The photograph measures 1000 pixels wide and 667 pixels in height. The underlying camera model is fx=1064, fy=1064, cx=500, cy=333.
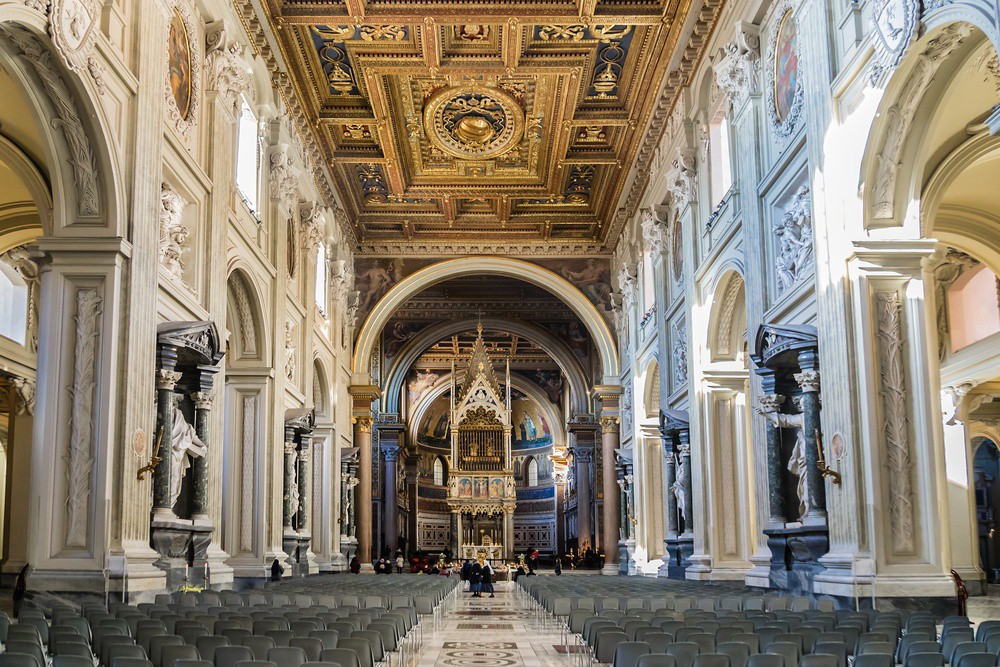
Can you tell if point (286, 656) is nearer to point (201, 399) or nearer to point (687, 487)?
point (201, 399)

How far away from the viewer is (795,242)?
15312mm

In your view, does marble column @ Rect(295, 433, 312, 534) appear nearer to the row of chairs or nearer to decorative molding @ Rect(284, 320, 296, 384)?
decorative molding @ Rect(284, 320, 296, 384)

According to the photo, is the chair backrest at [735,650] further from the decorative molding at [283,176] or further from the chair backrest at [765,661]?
the decorative molding at [283,176]

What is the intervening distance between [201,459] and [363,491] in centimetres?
2022

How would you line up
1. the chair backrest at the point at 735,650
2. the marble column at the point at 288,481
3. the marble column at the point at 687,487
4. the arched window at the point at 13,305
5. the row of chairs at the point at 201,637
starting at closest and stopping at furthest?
the row of chairs at the point at 201,637 → the chair backrest at the point at 735,650 → the arched window at the point at 13,305 → the marble column at the point at 687,487 → the marble column at the point at 288,481

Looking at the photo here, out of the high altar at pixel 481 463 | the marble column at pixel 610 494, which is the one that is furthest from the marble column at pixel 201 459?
the high altar at pixel 481 463

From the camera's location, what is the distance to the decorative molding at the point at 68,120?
11703 millimetres

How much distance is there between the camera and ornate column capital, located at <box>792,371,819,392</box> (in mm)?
14000

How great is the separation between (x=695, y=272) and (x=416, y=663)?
12716 millimetres

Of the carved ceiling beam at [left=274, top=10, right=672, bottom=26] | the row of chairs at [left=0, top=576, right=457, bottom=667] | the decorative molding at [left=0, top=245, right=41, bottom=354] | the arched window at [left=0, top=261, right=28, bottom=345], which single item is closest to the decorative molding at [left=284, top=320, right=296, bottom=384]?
the decorative molding at [left=0, top=245, right=41, bottom=354]

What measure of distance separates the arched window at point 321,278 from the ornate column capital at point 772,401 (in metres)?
15.5

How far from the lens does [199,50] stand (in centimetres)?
1705

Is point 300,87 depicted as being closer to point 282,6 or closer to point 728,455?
point 282,6

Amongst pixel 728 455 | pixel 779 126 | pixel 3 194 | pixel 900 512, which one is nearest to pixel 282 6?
pixel 3 194
